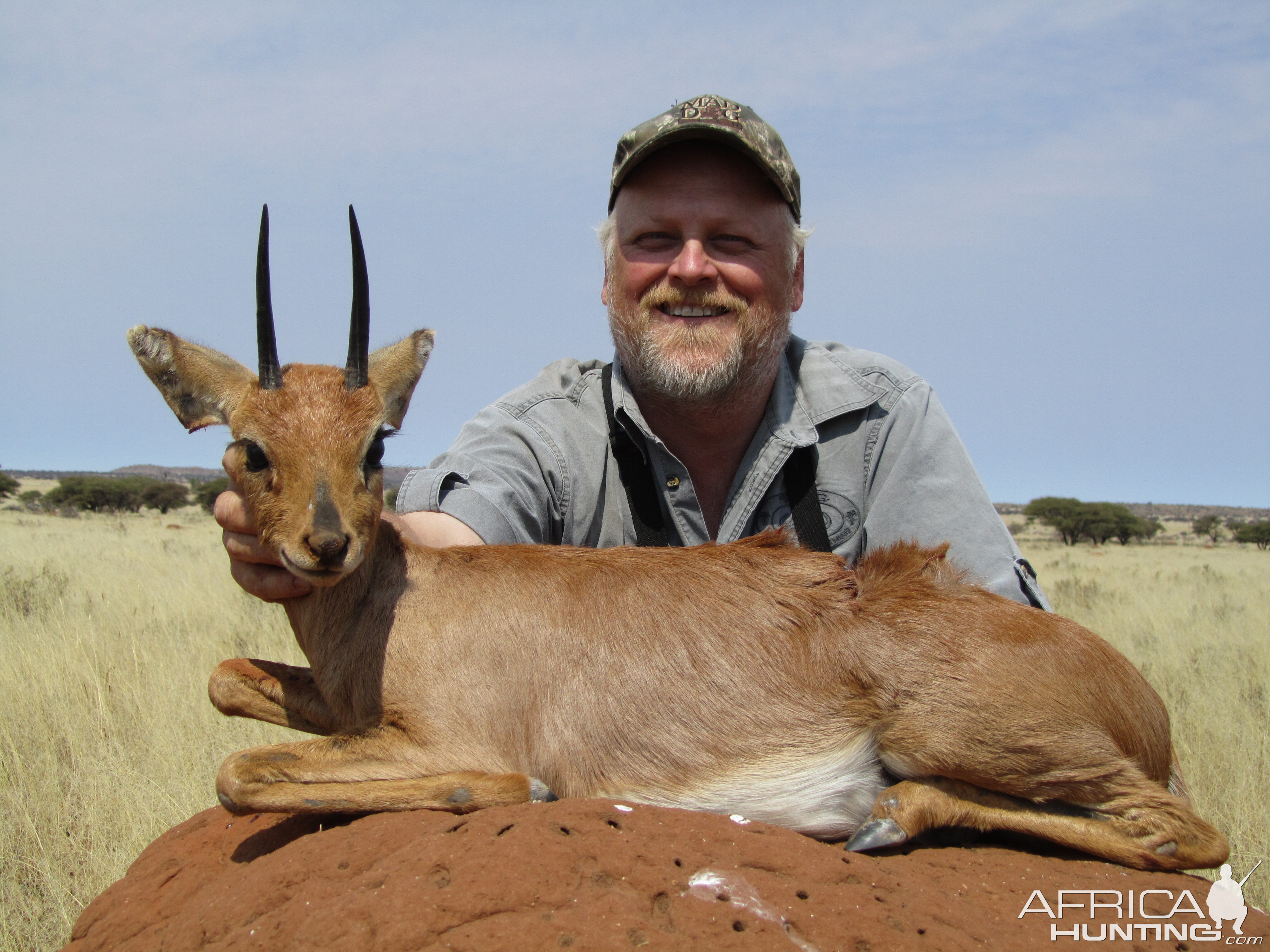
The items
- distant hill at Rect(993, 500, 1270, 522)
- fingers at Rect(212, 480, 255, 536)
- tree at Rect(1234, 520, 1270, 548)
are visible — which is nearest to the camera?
fingers at Rect(212, 480, 255, 536)

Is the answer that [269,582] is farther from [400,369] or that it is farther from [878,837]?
[878,837]

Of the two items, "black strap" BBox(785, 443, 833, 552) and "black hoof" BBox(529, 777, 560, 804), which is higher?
"black strap" BBox(785, 443, 833, 552)

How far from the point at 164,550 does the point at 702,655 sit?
24.1 meters

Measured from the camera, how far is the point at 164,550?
25.2 metres

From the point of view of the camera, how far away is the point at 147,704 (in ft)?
29.9

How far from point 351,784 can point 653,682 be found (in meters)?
1.48

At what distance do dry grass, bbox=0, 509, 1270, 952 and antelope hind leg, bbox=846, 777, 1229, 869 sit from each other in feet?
9.14

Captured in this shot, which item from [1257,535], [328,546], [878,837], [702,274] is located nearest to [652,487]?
[702,274]

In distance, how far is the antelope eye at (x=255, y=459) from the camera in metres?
4.66

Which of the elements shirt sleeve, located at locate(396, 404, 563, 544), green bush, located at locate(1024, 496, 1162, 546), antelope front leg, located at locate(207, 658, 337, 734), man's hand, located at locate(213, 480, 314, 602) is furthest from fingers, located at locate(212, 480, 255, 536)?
green bush, located at locate(1024, 496, 1162, 546)

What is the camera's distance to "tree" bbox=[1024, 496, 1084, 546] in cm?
5562

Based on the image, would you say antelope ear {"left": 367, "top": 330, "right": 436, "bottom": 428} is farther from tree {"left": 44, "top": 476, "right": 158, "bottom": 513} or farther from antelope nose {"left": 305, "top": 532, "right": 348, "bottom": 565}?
tree {"left": 44, "top": 476, "right": 158, "bottom": 513}

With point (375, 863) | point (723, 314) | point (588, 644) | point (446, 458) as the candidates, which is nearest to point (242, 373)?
point (446, 458)

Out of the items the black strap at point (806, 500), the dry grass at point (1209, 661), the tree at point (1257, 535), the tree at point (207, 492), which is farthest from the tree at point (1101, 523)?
the black strap at point (806, 500)
